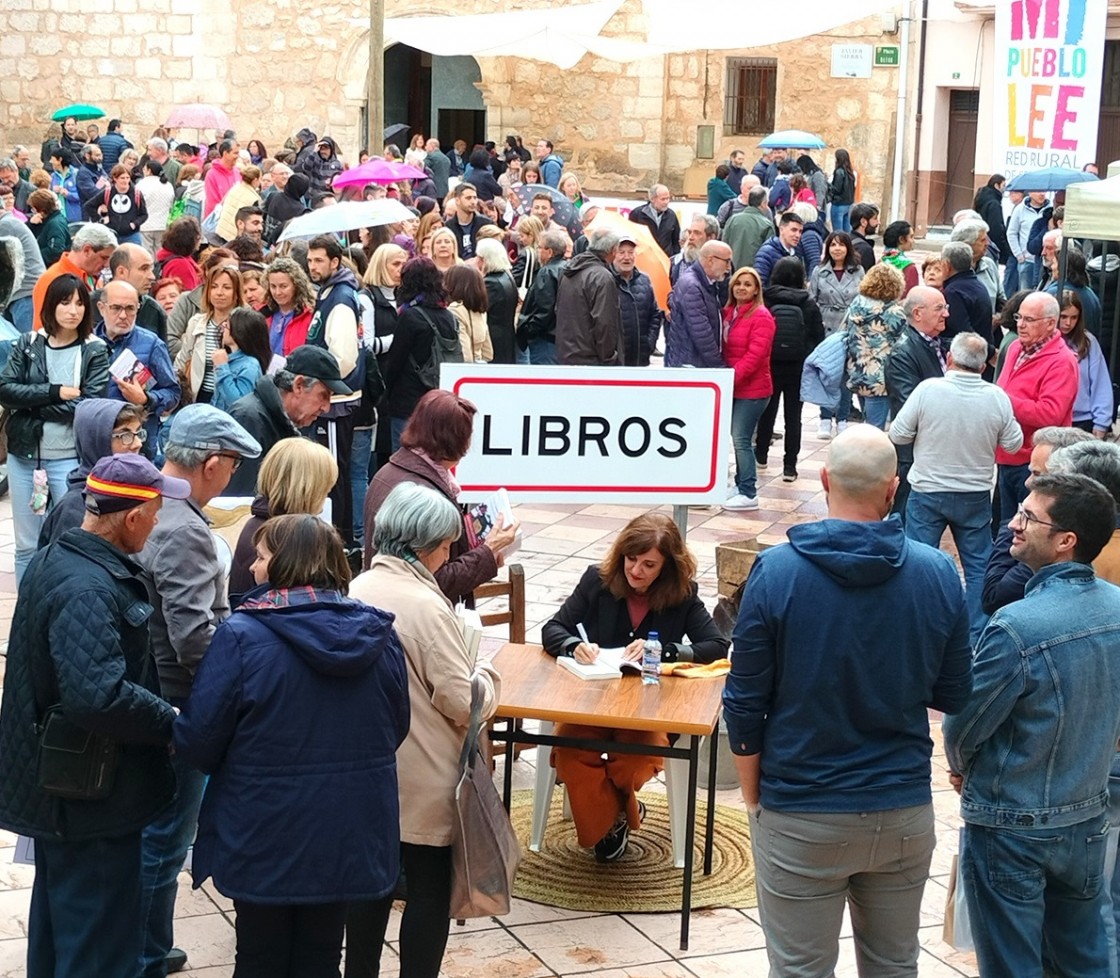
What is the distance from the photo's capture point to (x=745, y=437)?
10500 millimetres

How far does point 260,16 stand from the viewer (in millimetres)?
29672

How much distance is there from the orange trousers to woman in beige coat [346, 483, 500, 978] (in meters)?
1.09

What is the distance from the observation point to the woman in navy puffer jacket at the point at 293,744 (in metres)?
3.70

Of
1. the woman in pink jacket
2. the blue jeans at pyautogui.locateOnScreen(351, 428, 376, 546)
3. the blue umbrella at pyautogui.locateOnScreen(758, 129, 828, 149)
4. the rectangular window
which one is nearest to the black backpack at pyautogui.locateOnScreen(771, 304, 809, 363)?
the woman in pink jacket

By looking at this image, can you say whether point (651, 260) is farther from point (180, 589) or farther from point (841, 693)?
point (841, 693)

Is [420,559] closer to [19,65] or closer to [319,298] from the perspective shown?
[319,298]

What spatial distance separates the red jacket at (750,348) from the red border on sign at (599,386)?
4.63 metres

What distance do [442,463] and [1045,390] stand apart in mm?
3823

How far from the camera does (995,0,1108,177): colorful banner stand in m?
11.2

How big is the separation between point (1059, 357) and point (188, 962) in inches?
205

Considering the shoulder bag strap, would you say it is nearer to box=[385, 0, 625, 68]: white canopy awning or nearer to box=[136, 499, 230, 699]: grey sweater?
box=[136, 499, 230, 699]: grey sweater

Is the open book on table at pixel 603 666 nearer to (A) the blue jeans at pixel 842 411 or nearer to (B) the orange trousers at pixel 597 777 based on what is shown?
(B) the orange trousers at pixel 597 777

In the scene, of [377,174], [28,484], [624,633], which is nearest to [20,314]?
[28,484]

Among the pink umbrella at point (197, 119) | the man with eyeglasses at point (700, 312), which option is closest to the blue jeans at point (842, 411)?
the man with eyeglasses at point (700, 312)
